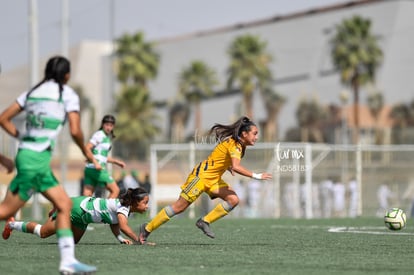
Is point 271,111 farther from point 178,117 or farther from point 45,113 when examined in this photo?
point 45,113

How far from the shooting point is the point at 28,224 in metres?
13.0

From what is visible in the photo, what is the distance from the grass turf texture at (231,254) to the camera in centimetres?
1018

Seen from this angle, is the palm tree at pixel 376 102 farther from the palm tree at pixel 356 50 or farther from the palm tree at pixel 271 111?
the palm tree at pixel 356 50

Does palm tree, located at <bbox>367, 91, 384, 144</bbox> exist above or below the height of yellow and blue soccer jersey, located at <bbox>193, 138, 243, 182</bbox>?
above

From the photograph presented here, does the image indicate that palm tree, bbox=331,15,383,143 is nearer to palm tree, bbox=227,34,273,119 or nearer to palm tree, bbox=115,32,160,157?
palm tree, bbox=227,34,273,119

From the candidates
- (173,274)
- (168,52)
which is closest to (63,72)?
(173,274)

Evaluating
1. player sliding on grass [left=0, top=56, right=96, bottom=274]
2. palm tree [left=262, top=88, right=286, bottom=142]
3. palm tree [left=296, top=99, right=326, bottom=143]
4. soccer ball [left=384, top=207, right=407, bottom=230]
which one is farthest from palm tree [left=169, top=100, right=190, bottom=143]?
player sliding on grass [left=0, top=56, right=96, bottom=274]

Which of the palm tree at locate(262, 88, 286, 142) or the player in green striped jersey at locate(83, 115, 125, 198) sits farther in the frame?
the palm tree at locate(262, 88, 286, 142)

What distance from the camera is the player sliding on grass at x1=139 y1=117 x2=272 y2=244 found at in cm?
1366

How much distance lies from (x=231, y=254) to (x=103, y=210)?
206cm

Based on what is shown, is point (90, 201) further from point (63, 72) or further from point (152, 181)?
point (152, 181)

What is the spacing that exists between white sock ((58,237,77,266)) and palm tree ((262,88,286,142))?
8770cm

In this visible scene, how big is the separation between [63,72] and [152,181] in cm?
2343

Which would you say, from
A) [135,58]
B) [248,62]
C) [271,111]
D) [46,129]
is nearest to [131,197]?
[46,129]
